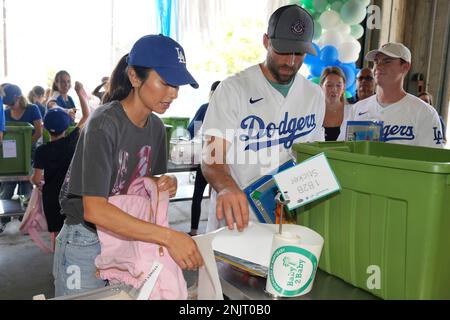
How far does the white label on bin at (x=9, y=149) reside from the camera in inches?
135

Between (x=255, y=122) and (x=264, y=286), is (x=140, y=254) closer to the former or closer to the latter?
(x=264, y=286)

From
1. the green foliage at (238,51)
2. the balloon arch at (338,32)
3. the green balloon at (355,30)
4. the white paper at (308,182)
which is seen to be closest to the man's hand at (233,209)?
the white paper at (308,182)

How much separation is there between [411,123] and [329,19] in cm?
257

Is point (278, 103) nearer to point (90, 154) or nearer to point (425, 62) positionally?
point (90, 154)

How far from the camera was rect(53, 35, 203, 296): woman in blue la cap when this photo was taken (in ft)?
3.10

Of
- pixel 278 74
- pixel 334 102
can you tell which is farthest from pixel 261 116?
pixel 334 102

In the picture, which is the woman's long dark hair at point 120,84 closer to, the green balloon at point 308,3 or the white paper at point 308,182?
the white paper at point 308,182

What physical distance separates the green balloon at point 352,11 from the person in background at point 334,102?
1552mm

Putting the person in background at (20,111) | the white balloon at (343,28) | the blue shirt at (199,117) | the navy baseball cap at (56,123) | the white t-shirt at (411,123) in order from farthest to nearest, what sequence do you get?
1. the white balloon at (343,28)
2. the person in background at (20,111)
3. the blue shirt at (199,117)
4. the navy baseball cap at (56,123)
5. the white t-shirt at (411,123)

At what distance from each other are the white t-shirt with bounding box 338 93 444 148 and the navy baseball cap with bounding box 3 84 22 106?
3698mm

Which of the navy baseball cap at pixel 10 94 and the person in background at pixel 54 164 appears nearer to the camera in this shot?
the person in background at pixel 54 164

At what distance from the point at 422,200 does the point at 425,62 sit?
561cm

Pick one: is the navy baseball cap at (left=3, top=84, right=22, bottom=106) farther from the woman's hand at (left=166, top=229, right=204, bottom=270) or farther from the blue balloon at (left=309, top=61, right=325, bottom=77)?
the woman's hand at (left=166, top=229, right=204, bottom=270)

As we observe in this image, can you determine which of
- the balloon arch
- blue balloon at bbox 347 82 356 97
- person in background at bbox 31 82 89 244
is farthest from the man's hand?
blue balloon at bbox 347 82 356 97
